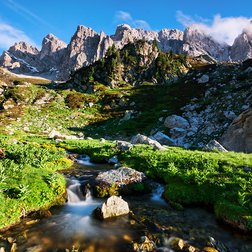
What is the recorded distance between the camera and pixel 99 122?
75.6 meters

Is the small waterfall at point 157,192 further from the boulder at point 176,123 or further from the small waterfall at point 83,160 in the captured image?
the boulder at point 176,123

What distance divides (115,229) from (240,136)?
1232 inches

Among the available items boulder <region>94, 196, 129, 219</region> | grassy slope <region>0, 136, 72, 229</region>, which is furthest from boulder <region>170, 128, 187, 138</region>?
boulder <region>94, 196, 129, 219</region>

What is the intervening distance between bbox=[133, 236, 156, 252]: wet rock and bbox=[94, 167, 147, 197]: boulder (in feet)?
22.9

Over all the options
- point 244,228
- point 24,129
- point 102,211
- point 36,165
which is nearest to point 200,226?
point 244,228

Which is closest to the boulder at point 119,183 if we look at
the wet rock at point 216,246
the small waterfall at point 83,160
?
the wet rock at point 216,246

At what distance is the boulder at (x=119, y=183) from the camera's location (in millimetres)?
19641

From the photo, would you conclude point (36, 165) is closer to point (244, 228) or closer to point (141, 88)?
point (244, 228)

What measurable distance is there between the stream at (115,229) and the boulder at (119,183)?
4.38 ft

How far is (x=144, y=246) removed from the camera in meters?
12.5

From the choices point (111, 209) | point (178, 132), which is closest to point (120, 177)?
point (111, 209)

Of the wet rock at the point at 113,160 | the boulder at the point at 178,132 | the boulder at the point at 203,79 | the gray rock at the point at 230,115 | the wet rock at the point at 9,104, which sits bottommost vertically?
the wet rock at the point at 113,160

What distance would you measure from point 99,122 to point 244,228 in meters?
63.0

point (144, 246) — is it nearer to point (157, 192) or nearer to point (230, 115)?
point (157, 192)
